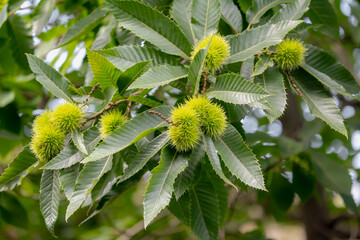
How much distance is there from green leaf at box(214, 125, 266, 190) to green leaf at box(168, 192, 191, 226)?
12.3 inches

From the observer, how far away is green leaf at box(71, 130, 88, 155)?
965 millimetres

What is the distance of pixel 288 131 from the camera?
2531 millimetres

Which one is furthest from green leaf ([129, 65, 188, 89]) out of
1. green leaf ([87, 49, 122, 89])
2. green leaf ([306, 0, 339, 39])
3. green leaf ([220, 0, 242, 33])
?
green leaf ([306, 0, 339, 39])

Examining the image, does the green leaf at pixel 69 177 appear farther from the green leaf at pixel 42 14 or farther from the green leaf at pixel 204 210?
the green leaf at pixel 42 14

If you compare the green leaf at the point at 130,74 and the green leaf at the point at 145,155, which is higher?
the green leaf at the point at 130,74

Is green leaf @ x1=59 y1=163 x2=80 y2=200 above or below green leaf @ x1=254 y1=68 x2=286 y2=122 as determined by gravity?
below

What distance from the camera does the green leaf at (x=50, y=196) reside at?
1060mm

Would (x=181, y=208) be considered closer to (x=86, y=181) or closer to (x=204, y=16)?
(x=86, y=181)

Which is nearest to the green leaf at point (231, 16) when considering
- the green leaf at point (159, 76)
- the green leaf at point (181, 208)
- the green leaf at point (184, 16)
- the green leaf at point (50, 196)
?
the green leaf at point (184, 16)

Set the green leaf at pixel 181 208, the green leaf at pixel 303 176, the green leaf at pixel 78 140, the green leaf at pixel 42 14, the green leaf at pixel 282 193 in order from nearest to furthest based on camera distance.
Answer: the green leaf at pixel 78 140 → the green leaf at pixel 181 208 → the green leaf at pixel 42 14 → the green leaf at pixel 303 176 → the green leaf at pixel 282 193

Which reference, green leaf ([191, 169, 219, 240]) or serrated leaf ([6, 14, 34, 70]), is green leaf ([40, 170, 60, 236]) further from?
serrated leaf ([6, 14, 34, 70])

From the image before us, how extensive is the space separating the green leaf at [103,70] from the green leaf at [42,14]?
793 millimetres

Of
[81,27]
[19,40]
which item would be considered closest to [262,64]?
[81,27]

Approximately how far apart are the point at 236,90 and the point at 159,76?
0.20 metres
